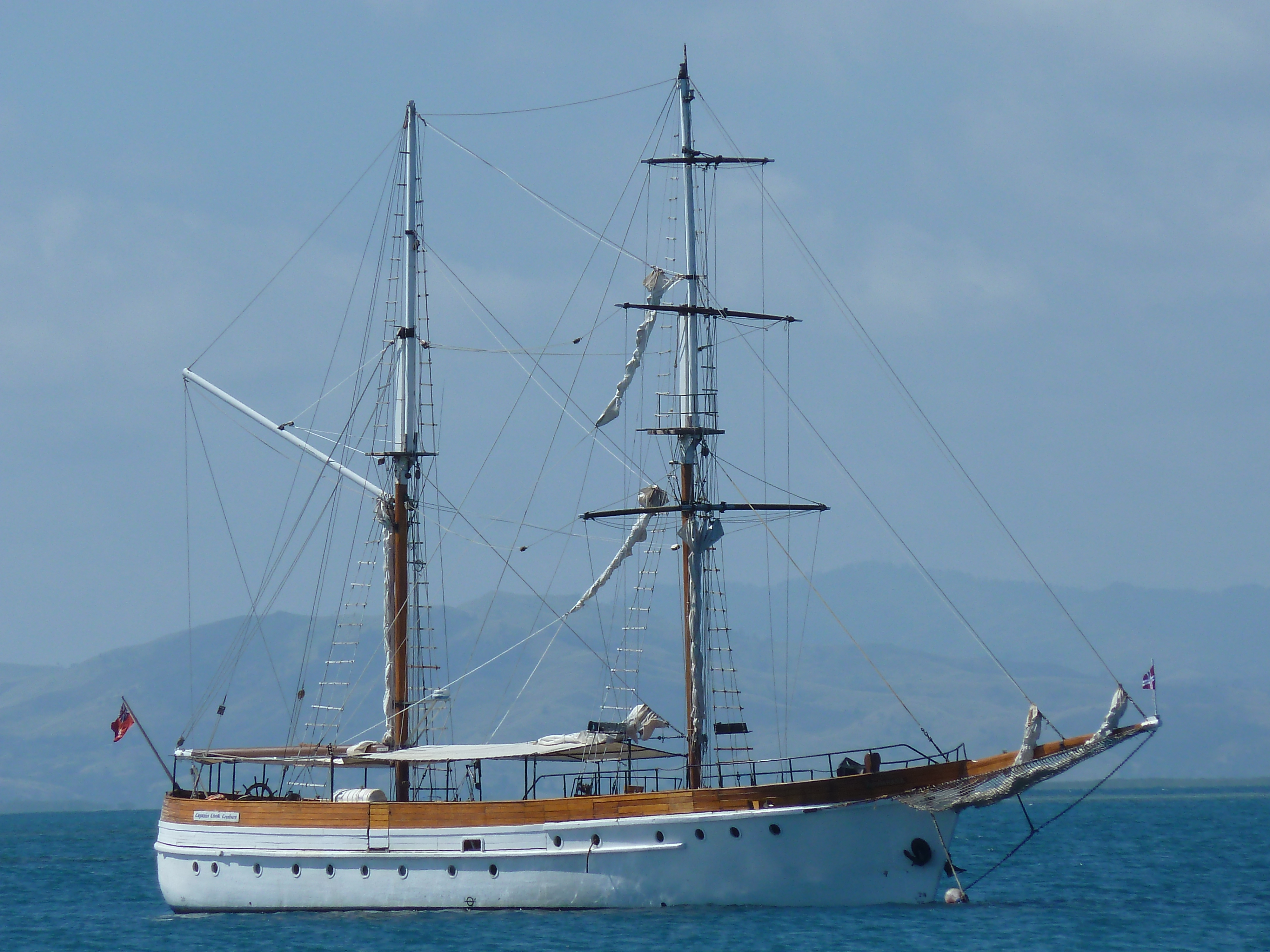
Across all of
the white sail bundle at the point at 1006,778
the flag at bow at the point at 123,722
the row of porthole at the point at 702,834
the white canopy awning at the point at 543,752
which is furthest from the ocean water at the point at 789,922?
the flag at bow at the point at 123,722

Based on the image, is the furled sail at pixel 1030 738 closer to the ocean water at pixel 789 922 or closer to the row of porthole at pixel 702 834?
the ocean water at pixel 789 922

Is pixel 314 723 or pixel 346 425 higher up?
pixel 346 425

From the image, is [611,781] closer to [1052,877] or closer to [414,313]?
[414,313]

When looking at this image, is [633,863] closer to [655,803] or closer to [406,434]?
[655,803]

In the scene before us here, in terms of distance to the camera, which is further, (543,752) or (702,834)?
(543,752)

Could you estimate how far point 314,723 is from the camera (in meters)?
53.0

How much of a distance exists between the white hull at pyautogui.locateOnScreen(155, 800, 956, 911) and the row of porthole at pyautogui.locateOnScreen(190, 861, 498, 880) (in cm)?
5

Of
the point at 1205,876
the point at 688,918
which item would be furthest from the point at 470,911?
the point at 1205,876

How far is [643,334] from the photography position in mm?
49562

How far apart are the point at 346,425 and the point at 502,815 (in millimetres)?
15354

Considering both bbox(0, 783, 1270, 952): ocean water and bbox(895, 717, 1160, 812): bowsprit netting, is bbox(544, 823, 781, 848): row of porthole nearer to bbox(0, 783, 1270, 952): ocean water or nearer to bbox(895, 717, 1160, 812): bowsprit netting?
bbox(0, 783, 1270, 952): ocean water

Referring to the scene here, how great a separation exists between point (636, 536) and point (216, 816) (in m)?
14.5

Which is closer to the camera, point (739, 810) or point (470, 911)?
point (739, 810)

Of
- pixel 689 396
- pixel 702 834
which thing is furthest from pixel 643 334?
pixel 702 834
